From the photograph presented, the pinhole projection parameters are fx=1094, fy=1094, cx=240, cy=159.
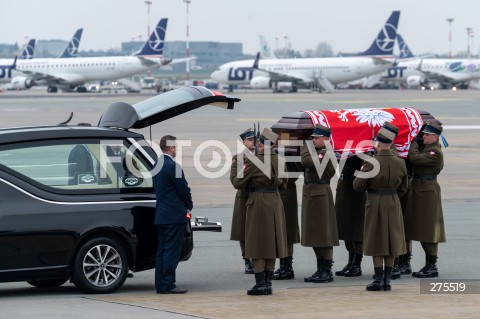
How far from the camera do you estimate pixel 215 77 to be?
11481 centimetres

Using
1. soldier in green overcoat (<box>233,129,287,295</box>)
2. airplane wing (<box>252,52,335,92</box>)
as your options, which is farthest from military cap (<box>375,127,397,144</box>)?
airplane wing (<box>252,52,335,92</box>)

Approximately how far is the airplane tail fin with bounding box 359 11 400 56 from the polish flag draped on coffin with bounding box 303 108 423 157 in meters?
95.9

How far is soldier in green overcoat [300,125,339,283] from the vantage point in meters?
12.0

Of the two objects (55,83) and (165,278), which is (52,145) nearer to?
(165,278)

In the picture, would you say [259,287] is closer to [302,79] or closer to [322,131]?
[322,131]

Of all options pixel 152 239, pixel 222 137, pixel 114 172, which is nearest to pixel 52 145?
pixel 114 172

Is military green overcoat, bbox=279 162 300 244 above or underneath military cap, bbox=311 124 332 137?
underneath

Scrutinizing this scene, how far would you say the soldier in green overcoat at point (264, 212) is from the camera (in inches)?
438

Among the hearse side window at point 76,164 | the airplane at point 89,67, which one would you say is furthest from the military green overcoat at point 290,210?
the airplane at point 89,67

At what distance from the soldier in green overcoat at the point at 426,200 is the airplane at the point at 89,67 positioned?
91064 millimetres

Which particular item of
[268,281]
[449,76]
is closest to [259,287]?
[268,281]

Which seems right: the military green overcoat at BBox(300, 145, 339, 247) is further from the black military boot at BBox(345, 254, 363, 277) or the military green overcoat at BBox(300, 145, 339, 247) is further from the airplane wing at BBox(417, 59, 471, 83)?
the airplane wing at BBox(417, 59, 471, 83)

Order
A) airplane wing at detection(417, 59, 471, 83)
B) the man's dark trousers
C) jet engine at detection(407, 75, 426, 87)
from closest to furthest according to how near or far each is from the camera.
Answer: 1. the man's dark trousers
2. airplane wing at detection(417, 59, 471, 83)
3. jet engine at detection(407, 75, 426, 87)

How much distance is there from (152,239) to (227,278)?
1.39m
